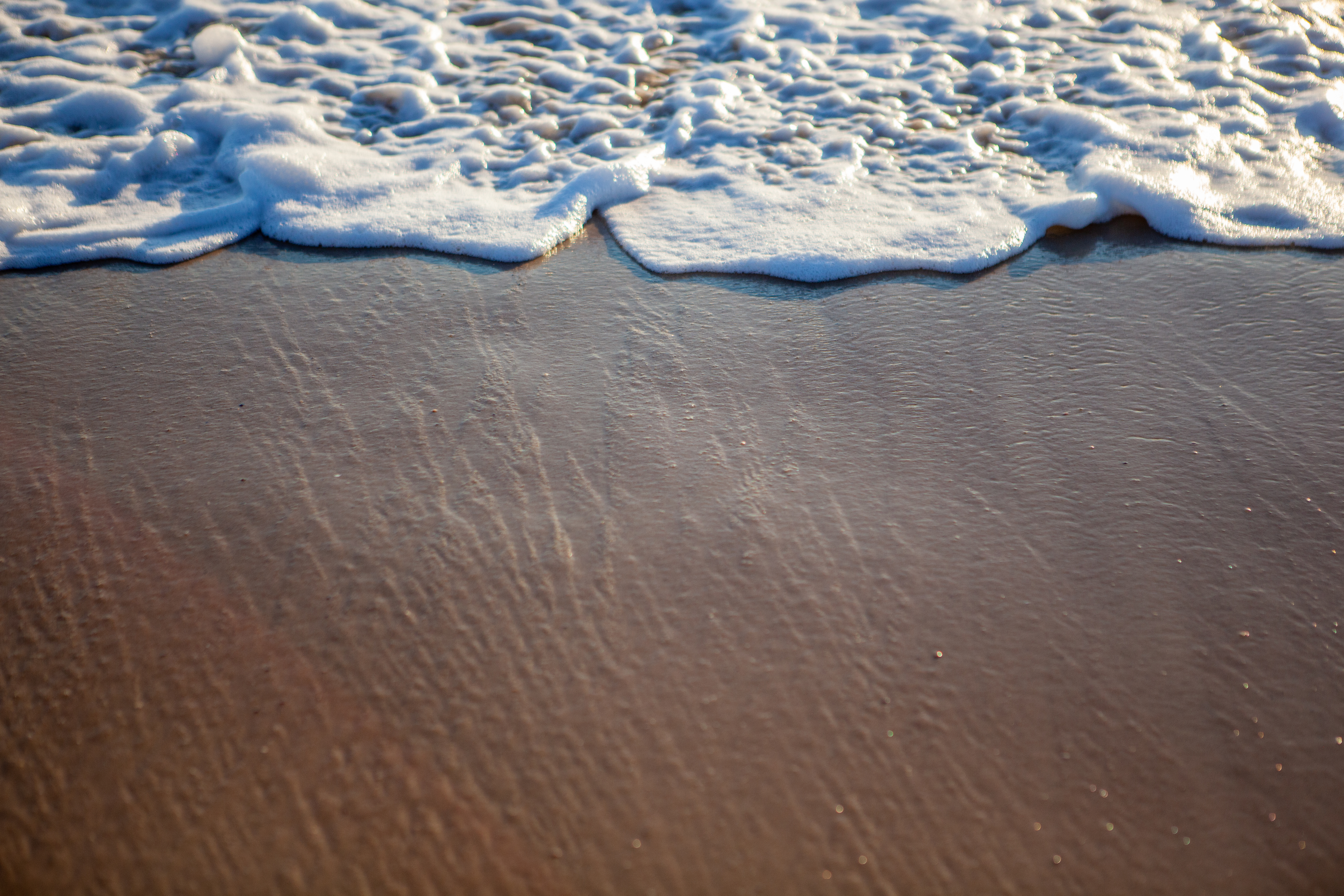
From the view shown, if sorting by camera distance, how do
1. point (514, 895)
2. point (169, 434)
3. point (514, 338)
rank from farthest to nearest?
point (514, 338), point (169, 434), point (514, 895)

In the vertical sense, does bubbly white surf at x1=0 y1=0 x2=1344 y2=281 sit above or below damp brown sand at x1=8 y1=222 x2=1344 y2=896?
above

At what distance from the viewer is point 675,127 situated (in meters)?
3.51

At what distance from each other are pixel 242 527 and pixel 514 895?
3.52ft

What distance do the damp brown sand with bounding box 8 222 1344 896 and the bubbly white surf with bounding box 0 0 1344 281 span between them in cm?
33

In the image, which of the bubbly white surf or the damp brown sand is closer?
the damp brown sand

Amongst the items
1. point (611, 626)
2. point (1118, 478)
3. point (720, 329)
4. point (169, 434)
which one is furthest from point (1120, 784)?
point (169, 434)

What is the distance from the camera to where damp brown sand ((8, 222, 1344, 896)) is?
1408 millimetres

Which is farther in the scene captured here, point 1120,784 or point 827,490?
point 827,490

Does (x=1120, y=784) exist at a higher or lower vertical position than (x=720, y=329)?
lower

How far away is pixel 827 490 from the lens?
1987 millimetres

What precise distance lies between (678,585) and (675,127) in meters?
2.37

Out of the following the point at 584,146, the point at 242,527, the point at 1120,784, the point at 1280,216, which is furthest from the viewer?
the point at 584,146

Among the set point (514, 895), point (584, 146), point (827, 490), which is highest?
point (584, 146)

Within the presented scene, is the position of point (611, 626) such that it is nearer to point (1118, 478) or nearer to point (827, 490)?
point (827, 490)
